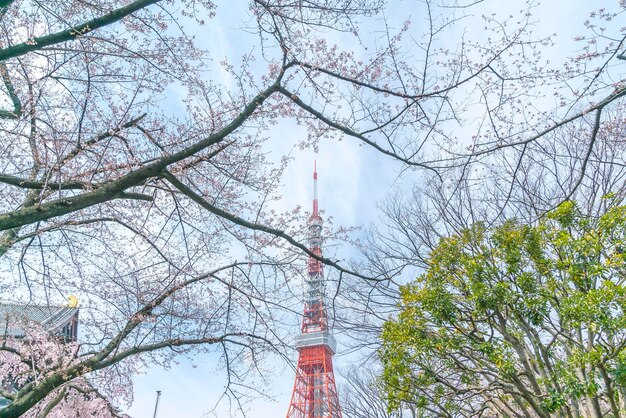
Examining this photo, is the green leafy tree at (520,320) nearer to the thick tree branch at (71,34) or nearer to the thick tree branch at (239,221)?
the thick tree branch at (239,221)

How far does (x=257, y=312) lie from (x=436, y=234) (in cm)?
333

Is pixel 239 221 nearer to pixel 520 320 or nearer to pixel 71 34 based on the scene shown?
pixel 71 34

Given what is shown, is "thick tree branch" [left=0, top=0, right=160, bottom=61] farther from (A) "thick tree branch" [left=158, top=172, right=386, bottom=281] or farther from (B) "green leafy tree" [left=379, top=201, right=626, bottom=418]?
(B) "green leafy tree" [left=379, top=201, right=626, bottom=418]

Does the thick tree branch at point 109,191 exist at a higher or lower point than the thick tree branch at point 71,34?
lower

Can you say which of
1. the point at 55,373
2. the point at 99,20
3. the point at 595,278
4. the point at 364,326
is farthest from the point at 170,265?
the point at 595,278

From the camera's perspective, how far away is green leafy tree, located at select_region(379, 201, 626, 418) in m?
3.91

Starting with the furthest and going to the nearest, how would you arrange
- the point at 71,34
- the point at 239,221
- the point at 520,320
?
1. the point at 520,320
2. the point at 239,221
3. the point at 71,34

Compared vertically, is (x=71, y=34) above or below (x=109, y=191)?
above

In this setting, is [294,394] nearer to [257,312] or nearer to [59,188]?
[257,312]

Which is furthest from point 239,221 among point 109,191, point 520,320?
point 520,320

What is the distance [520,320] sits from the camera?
182 inches

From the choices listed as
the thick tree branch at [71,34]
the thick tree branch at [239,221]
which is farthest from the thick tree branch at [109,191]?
the thick tree branch at [71,34]

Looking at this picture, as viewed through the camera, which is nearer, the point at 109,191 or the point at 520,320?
the point at 109,191

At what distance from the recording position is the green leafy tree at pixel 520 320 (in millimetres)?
3910
